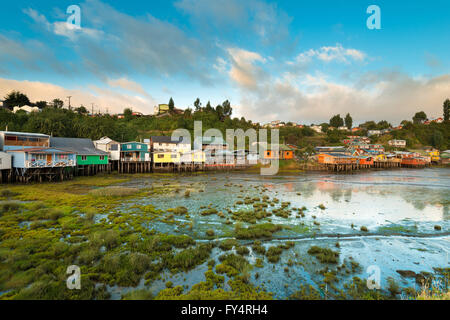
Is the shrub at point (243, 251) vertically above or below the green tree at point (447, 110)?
below

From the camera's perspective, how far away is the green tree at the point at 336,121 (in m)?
162

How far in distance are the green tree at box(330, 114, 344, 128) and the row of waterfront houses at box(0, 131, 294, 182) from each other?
113 m

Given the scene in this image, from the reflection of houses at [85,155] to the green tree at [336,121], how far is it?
165967mm

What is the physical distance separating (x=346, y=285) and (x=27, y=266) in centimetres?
1499

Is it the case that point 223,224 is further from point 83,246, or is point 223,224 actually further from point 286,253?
point 83,246

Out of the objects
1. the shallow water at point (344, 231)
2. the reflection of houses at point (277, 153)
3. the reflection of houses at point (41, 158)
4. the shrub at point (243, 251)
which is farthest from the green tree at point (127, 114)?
the shrub at point (243, 251)

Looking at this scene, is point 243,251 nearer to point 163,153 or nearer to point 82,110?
point 163,153

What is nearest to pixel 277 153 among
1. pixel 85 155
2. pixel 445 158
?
pixel 85 155

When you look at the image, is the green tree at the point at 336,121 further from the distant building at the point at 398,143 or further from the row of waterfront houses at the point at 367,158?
the row of waterfront houses at the point at 367,158

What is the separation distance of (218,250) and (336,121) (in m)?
178

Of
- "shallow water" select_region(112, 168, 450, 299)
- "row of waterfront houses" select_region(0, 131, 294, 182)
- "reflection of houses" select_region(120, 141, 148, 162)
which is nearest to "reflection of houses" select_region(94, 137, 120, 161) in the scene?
"row of waterfront houses" select_region(0, 131, 294, 182)

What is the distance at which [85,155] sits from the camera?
139 feet

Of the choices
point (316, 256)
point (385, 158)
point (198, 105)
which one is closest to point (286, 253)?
point (316, 256)
